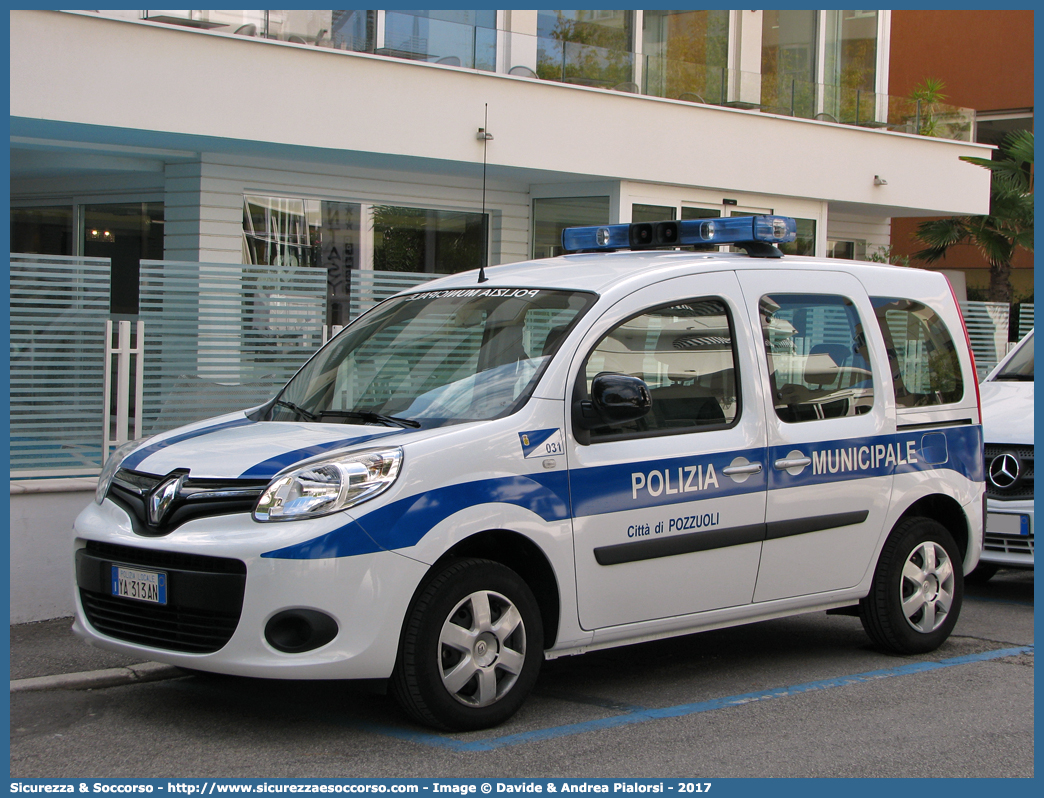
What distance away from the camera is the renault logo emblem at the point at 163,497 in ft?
15.0

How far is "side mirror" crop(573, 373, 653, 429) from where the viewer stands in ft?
16.0

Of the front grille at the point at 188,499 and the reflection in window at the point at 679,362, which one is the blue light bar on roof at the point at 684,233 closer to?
the reflection in window at the point at 679,362

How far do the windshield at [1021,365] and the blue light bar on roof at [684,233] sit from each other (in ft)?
11.9

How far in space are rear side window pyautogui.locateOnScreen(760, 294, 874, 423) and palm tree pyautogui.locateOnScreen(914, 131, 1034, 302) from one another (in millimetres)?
17626

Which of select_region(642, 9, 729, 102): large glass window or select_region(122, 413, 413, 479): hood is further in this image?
select_region(642, 9, 729, 102): large glass window

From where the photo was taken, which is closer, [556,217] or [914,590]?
[914,590]

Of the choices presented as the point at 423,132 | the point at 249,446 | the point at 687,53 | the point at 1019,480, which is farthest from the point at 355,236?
the point at 249,446

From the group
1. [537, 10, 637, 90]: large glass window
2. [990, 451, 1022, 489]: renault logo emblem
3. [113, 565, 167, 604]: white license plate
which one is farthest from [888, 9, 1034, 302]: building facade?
[113, 565, 167, 604]: white license plate

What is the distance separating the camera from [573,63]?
1511 cm

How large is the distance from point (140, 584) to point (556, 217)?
12.7 m

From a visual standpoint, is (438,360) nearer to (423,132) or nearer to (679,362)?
(679,362)

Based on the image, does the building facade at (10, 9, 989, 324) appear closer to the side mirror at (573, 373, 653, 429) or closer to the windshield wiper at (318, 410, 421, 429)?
the windshield wiper at (318, 410, 421, 429)

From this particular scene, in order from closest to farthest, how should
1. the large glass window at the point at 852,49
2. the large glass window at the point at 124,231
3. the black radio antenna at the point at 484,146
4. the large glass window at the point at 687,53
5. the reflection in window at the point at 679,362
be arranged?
the reflection in window at the point at 679,362 → the black radio antenna at the point at 484,146 → the large glass window at the point at 124,231 → the large glass window at the point at 687,53 → the large glass window at the point at 852,49

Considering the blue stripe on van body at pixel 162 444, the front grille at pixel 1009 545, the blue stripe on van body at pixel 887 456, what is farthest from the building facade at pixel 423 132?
the front grille at pixel 1009 545
